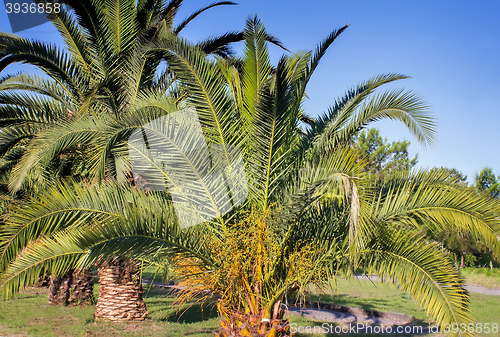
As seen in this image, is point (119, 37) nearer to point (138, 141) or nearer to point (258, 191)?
point (138, 141)

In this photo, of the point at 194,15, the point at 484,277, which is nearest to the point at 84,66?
the point at 194,15

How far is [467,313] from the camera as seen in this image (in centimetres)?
418

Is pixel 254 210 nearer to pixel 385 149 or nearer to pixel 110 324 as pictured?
pixel 110 324

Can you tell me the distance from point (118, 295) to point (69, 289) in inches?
121

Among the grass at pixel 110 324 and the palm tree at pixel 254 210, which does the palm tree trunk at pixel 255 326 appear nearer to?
the palm tree at pixel 254 210

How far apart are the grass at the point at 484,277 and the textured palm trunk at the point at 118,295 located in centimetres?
1735

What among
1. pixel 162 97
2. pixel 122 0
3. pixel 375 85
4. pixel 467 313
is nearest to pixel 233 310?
pixel 467 313

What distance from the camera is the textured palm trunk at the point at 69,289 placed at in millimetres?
10586

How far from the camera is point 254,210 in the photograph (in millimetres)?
5184

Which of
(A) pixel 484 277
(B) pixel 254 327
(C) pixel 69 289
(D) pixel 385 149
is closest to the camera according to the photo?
(B) pixel 254 327

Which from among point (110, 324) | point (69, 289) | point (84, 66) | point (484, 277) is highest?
point (84, 66)

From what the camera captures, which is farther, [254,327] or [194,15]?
[194,15]

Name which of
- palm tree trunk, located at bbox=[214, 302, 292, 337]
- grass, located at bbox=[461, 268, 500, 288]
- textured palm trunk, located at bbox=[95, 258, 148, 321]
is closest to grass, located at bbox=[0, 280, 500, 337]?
textured palm trunk, located at bbox=[95, 258, 148, 321]

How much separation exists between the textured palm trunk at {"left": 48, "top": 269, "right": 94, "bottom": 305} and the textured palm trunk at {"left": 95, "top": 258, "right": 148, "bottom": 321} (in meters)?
2.50
